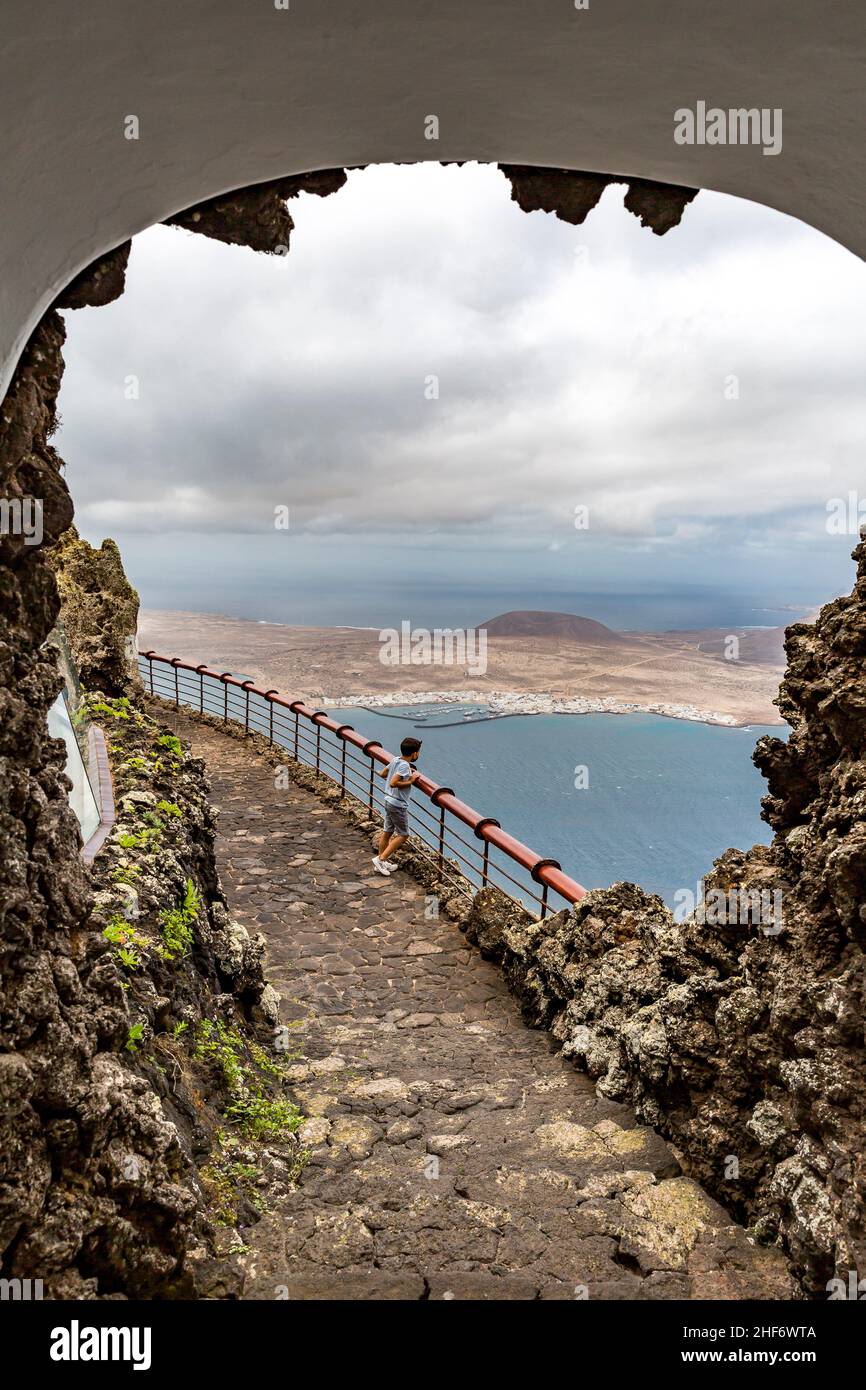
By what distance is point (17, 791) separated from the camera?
7.74ft

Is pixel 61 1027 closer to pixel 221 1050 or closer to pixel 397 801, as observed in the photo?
pixel 221 1050

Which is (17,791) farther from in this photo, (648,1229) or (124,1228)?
(648,1229)

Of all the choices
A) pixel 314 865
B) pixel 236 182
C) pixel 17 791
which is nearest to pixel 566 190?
pixel 236 182

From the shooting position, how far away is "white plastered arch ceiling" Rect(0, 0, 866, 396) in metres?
1.51

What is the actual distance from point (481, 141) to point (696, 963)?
3520 millimetres

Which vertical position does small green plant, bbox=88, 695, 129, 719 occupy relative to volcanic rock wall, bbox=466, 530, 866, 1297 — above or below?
above

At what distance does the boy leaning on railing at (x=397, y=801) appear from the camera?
7703 millimetres

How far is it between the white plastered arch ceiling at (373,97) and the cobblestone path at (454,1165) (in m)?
3.28

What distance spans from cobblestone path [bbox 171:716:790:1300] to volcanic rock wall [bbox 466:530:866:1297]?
21 cm

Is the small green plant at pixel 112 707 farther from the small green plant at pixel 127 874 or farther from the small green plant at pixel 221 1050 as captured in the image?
the small green plant at pixel 221 1050

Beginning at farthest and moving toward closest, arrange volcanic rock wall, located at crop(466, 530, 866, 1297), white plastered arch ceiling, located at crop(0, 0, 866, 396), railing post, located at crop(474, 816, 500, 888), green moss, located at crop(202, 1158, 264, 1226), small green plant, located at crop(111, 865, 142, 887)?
railing post, located at crop(474, 816, 500, 888)
small green plant, located at crop(111, 865, 142, 887)
green moss, located at crop(202, 1158, 264, 1226)
volcanic rock wall, located at crop(466, 530, 866, 1297)
white plastered arch ceiling, located at crop(0, 0, 866, 396)

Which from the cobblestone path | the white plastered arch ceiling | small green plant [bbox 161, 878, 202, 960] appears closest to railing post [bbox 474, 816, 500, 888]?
the cobblestone path

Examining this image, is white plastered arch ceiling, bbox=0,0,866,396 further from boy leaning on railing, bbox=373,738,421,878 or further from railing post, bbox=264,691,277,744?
railing post, bbox=264,691,277,744

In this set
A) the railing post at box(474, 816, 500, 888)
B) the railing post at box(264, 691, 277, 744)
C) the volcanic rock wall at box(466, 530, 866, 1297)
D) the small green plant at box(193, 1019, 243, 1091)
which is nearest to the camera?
the volcanic rock wall at box(466, 530, 866, 1297)
